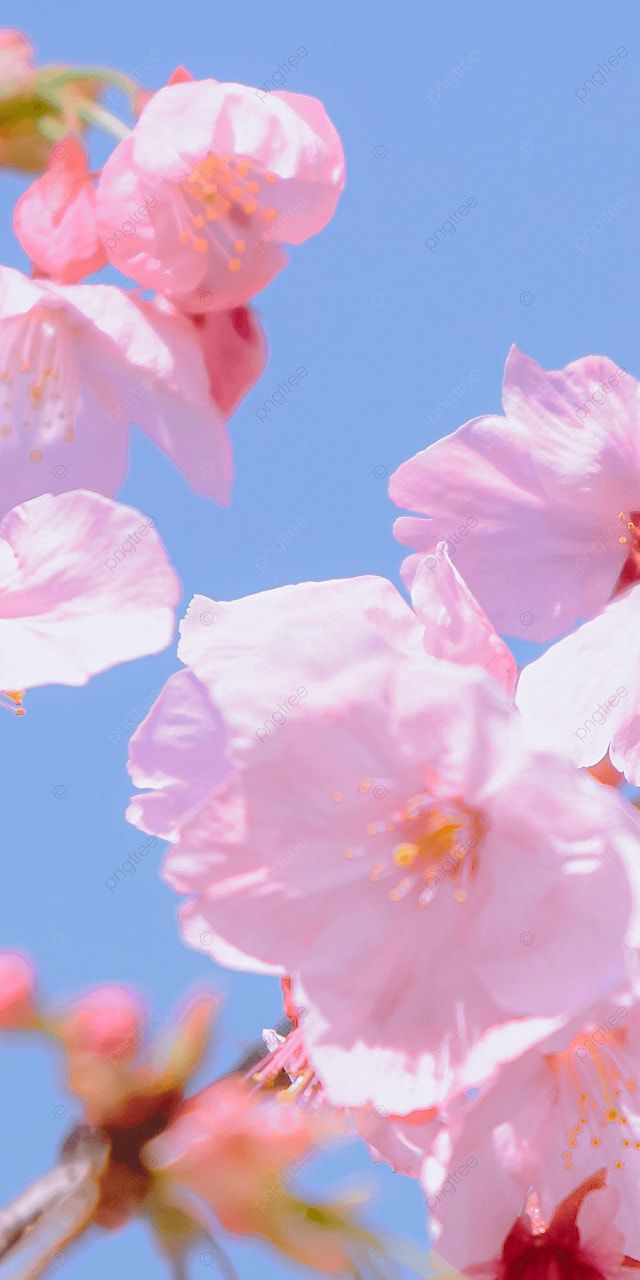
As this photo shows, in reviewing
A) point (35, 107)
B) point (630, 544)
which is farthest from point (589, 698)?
point (35, 107)

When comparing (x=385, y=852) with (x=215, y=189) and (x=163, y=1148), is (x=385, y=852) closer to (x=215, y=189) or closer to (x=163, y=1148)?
(x=163, y=1148)

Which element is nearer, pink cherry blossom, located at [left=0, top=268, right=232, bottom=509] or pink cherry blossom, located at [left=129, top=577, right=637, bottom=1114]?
pink cherry blossom, located at [left=129, top=577, right=637, bottom=1114]

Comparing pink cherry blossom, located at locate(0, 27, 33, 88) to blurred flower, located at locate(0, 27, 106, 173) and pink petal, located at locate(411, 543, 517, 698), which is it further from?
pink petal, located at locate(411, 543, 517, 698)

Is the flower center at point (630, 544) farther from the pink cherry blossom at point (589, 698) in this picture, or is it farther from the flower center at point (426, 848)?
the flower center at point (426, 848)

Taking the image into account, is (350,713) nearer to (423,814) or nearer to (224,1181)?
(423,814)

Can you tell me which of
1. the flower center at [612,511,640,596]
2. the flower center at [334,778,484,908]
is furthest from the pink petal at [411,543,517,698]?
the flower center at [612,511,640,596]

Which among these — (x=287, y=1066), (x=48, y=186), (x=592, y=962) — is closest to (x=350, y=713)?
(x=592, y=962)
